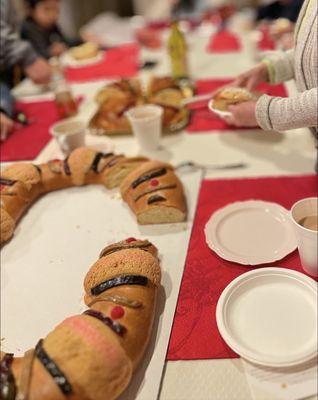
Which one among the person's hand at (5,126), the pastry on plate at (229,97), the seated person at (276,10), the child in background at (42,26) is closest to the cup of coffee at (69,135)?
the person's hand at (5,126)

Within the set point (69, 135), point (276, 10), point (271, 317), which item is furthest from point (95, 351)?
point (276, 10)

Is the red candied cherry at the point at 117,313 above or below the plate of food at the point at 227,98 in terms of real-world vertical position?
below

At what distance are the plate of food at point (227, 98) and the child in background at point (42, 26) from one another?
1.77m

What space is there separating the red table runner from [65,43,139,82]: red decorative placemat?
0.39m

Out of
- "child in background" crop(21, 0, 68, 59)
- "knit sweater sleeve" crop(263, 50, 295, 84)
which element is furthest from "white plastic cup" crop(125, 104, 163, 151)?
"child in background" crop(21, 0, 68, 59)

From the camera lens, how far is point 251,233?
100cm

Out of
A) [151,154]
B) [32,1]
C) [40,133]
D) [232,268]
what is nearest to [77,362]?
[232,268]

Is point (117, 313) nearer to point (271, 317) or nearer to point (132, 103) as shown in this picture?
point (271, 317)

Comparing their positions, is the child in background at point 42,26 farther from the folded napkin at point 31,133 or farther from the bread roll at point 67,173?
the bread roll at point 67,173

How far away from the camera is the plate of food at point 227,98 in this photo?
1.12 metres

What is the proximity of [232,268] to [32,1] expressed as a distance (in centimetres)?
243

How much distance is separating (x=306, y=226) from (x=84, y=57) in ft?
6.50

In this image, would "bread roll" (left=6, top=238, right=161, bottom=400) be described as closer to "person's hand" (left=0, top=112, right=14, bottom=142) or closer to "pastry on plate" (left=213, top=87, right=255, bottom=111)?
"pastry on plate" (left=213, top=87, right=255, bottom=111)

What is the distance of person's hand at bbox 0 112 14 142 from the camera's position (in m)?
1.62
